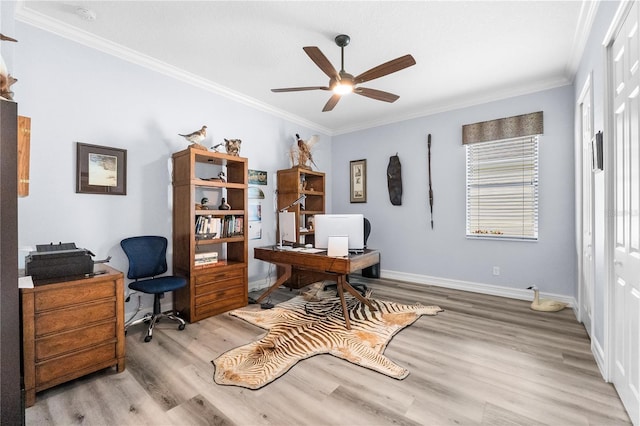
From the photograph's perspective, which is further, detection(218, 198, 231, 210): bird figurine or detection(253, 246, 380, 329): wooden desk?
detection(218, 198, 231, 210): bird figurine

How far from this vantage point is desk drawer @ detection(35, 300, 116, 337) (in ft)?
5.84

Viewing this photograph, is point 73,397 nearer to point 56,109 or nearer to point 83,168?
point 83,168

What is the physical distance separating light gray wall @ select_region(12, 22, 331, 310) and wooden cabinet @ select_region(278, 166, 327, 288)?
1.14 meters

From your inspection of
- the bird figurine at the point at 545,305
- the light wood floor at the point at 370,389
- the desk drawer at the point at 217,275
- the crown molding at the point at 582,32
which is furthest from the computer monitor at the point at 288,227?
the crown molding at the point at 582,32

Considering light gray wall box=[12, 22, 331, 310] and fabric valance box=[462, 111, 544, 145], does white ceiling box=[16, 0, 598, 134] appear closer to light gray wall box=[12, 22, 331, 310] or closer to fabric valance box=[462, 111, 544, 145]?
light gray wall box=[12, 22, 331, 310]

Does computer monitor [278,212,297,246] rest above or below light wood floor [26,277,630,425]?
above

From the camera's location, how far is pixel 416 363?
216cm

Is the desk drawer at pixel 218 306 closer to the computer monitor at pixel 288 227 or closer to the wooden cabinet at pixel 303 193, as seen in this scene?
the computer monitor at pixel 288 227

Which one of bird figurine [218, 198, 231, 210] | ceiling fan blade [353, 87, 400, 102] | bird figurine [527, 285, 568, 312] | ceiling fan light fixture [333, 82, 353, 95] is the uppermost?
ceiling fan blade [353, 87, 400, 102]

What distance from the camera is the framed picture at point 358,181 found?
16.7ft

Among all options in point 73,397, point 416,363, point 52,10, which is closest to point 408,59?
point 416,363

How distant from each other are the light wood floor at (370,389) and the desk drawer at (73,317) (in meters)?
0.41

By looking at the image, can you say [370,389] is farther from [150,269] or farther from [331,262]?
[150,269]

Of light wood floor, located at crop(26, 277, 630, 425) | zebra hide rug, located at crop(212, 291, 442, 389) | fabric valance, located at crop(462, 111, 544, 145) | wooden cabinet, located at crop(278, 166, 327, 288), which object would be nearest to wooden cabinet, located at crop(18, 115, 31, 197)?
light wood floor, located at crop(26, 277, 630, 425)
